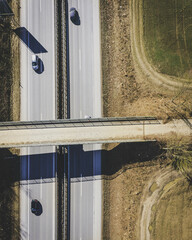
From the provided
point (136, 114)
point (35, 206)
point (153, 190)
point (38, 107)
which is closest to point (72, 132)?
point (38, 107)

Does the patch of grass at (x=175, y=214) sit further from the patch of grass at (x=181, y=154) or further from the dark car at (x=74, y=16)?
the dark car at (x=74, y=16)

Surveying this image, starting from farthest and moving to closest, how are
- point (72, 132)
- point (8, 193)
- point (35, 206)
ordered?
point (8, 193)
point (35, 206)
point (72, 132)

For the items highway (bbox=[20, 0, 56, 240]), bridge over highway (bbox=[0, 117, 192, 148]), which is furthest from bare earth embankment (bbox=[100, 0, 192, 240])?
highway (bbox=[20, 0, 56, 240])

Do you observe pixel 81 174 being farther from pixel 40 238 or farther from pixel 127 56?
pixel 127 56

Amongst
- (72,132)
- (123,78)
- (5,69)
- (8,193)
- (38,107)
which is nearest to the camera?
(72,132)

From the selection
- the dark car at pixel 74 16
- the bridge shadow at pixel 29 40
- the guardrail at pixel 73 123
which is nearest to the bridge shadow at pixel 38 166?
the guardrail at pixel 73 123

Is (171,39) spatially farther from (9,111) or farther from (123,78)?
(9,111)

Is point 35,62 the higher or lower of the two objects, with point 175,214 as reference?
higher
